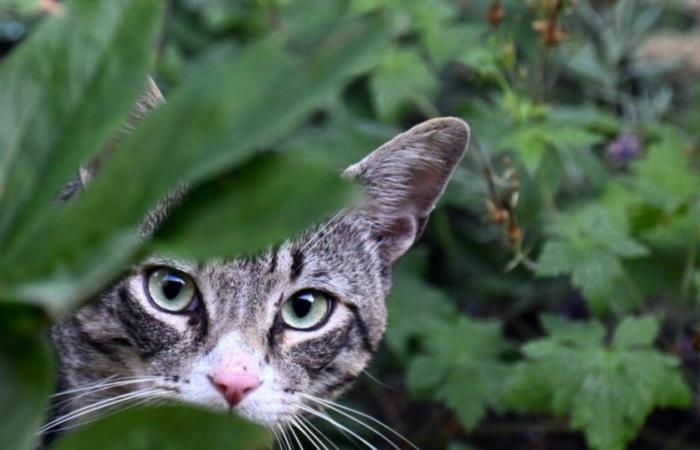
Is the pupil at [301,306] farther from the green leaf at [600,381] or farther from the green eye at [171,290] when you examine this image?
the green leaf at [600,381]

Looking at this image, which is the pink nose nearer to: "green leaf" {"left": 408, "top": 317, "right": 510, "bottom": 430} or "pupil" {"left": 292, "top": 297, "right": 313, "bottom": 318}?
"pupil" {"left": 292, "top": 297, "right": 313, "bottom": 318}

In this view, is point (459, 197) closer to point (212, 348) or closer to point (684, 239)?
point (684, 239)

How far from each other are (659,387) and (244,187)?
2.13m

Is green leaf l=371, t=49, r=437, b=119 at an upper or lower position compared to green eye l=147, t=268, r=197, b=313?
lower

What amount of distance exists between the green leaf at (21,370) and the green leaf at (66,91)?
0.09m

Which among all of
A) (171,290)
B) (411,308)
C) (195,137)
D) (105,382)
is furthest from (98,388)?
(195,137)

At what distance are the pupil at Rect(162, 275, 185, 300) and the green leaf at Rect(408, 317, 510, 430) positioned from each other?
38.2 inches

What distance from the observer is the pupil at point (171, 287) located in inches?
90.7

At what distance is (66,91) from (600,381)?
2022 millimetres

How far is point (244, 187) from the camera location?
34.4 inches

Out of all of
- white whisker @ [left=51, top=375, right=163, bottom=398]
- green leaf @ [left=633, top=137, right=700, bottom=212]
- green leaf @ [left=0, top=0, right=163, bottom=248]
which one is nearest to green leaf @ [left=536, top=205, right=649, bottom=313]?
green leaf @ [left=633, top=137, right=700, bottom=212]

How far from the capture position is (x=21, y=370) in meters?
0.84

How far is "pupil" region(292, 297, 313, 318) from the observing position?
2410mm

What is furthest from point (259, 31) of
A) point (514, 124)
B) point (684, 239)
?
point (684, 239)
